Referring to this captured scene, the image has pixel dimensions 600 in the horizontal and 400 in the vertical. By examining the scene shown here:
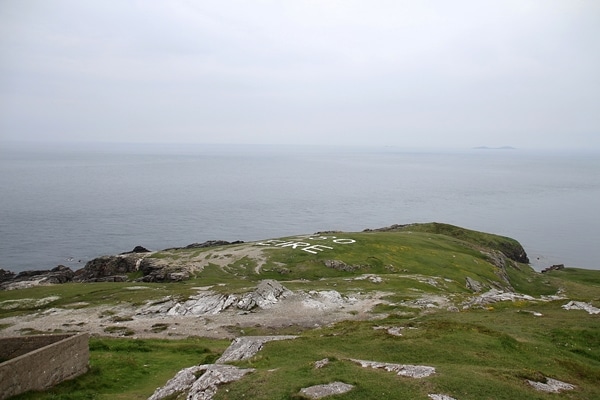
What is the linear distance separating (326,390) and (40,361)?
19798mm

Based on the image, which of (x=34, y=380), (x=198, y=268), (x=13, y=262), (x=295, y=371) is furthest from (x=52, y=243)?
(x=295, y=371)

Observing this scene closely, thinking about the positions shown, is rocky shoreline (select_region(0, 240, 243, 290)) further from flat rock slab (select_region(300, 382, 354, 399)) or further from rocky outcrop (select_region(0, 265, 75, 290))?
flat rock slab (select_region(300, 382, 354, 399))

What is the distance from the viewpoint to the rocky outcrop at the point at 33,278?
264 feet

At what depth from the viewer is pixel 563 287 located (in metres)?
86.8

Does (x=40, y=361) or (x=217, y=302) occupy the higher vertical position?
(x=40, y=361)

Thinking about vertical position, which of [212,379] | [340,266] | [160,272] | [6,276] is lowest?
[6,276]

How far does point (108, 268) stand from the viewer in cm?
8406

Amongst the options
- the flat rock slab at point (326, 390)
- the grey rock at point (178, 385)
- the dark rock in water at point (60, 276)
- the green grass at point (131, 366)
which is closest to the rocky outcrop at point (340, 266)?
the green grass at point (131, 366)

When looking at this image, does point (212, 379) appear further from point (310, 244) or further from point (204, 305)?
point (310, 244)

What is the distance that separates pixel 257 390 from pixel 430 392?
9152 millimetres

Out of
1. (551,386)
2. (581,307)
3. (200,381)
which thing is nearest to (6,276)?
(200,381)

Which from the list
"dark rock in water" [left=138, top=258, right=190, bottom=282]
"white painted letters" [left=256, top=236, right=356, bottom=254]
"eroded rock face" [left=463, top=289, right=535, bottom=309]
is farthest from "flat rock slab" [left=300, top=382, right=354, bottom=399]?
"white painted letters" [left=256, top=236, right=356, bottom=254]

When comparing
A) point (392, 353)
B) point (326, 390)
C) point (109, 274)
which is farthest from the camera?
point (109, 274)

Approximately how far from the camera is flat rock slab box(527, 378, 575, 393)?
74.5 feet
